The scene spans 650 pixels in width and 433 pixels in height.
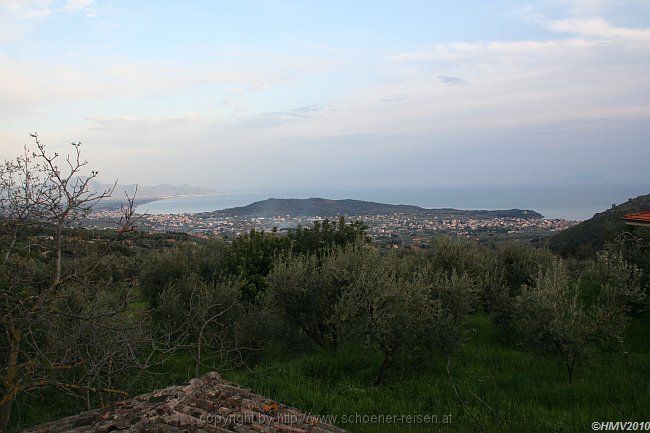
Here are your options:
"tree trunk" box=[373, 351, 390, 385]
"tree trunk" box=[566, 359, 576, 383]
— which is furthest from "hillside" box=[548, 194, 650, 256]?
"tree trunk" box=[373, 351, 390, 385]

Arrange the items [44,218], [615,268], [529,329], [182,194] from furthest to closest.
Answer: [182,194]
[615,268]
[529,329]
[44,218]

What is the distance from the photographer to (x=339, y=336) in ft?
41.9

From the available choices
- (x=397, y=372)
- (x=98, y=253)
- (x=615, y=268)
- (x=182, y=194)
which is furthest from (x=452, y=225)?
(x=182, y=194)

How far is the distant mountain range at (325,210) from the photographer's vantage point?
52.6 metres

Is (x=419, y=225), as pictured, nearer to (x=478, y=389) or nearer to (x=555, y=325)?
(x=555, y=325)

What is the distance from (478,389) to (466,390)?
0.32m

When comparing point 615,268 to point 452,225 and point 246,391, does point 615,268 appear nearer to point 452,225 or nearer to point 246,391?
point 246,391

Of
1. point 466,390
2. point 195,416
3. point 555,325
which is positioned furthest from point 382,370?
point 195,416

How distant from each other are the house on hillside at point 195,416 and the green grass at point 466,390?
2954 millimetres

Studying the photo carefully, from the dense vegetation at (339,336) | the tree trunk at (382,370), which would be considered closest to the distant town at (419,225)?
the dense vegetation at (339,336)

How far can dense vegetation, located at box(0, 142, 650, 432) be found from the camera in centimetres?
690

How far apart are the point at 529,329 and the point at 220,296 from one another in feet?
29.2

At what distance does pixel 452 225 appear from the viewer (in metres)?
55.2

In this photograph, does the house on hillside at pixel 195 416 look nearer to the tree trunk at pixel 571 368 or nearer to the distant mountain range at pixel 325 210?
the tree trunk at pixel 571 368
